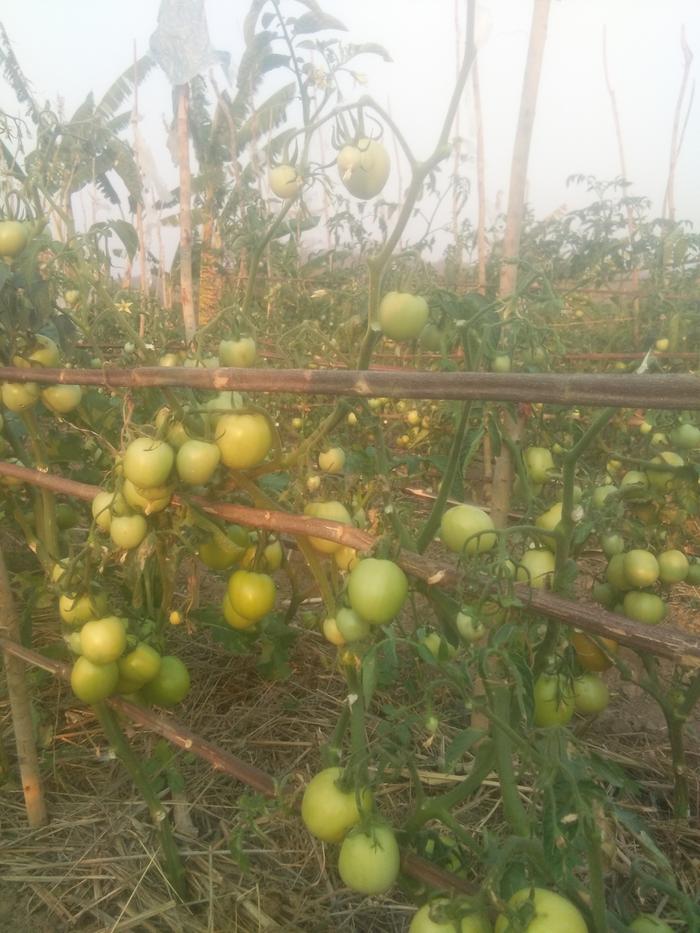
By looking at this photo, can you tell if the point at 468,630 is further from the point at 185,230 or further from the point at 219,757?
the point at 185,230

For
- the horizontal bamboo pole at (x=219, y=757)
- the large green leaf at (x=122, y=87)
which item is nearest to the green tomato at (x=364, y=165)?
the horizontal bamboo pole at (x=219, y=757)

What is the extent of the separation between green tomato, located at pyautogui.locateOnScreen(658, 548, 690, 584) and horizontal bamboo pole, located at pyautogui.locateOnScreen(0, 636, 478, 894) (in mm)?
707

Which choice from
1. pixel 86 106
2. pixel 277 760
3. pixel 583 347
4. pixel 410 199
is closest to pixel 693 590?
pixel 583 347

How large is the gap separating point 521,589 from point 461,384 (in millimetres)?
333

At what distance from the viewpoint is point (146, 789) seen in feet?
5.28

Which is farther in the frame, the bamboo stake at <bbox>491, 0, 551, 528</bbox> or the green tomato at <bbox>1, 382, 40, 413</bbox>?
the bamboo stake at <bbox>491, 0, 551, 528</bbox>

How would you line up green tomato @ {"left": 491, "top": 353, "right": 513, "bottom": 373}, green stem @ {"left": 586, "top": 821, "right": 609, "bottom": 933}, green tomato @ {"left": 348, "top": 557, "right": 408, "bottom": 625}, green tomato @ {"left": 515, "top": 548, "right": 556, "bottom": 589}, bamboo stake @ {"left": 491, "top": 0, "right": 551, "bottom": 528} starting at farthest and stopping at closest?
bamboo stake @ {"left": 491, "top": 0, "right": 551, "bottom": 528} < green tomato @ {"left": 491, "top": 353, "right": 513, "bottom": 373} < green tomato @ {"left": 515, "top": 548, "right": 556, "bottom": 589} < green tomato @ {"left": 348, "top": 557, "right": 408, "bottom": 625} < green stem @ {"left": 586, "top": 821, "right": 609, "bottom": 933}

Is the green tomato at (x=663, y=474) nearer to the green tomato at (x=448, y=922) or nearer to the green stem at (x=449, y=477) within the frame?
the green stem at (x=449, y=477)

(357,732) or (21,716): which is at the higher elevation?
(357,732)

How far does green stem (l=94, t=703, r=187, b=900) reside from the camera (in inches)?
63.1

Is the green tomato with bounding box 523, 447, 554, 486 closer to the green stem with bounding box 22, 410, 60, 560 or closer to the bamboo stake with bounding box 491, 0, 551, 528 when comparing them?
the bamboo stake with bounding box 491, 0, 551, 528

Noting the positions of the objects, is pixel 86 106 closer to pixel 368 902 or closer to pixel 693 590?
pixel 693 590

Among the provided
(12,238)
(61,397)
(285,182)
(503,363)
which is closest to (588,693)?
(503,363)

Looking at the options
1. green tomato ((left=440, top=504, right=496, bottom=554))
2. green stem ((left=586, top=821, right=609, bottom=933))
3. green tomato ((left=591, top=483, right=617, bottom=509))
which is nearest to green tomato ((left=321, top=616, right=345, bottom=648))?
green tomato ((left=440, top=504, right=496, bottom=554))
